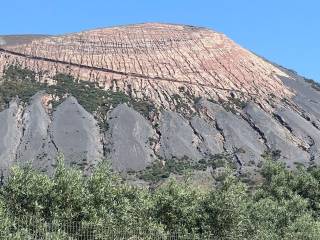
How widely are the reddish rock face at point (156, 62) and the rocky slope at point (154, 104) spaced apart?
22 centimetres

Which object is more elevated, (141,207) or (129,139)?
(129,139)

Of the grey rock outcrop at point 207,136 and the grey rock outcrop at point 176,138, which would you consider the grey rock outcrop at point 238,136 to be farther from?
the grey rock outcrop at point 176,138

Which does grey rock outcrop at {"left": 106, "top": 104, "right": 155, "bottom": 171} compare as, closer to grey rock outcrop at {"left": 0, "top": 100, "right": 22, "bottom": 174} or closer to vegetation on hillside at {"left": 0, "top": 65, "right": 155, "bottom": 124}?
vegetation on hillside at {"left": 0, "top": 65, "right": 155, "bottom": 124}

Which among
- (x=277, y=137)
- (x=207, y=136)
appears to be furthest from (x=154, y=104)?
(x=277, y=137)

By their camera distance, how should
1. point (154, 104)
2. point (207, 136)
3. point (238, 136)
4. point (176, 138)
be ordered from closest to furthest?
point (176, 138) < point (207, 136) < point (238, 136) < point (154, 104)

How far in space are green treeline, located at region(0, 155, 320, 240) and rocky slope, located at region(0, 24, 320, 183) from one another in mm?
47676

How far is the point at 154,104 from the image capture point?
113 m

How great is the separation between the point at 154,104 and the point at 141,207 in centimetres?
8215

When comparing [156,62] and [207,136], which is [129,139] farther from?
[156,62]

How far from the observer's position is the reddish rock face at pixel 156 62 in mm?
120938

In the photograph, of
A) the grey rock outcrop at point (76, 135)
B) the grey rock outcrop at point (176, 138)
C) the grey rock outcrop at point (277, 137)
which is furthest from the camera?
Answer: the grey rock outcrop at point (277, 137)

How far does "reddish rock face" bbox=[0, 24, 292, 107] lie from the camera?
120938 millimetres

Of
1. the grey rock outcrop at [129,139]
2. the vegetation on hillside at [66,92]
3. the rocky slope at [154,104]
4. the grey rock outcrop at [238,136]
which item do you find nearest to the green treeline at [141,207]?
the grey rock outcrop at [129,139]

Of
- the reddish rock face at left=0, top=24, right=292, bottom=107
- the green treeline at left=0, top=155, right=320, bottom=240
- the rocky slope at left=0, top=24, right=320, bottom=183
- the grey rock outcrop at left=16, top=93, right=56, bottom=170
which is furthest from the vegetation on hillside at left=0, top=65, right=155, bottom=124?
the green treeline at left=0, top=155, right=320, bottom=240
